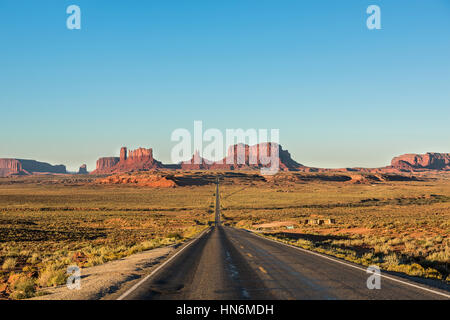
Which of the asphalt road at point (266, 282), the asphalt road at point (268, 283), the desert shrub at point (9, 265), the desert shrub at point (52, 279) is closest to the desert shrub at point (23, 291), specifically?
the desert shrub at point (52, 279)

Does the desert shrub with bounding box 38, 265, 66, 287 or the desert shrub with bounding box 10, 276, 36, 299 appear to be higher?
the desert shrub with bounding box 10, 276, 36, 299

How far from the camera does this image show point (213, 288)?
8852 millimetres

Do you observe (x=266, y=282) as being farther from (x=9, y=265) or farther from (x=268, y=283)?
(x=9, y=265)

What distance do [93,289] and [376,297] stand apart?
7272 mm

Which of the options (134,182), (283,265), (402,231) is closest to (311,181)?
(134,182)

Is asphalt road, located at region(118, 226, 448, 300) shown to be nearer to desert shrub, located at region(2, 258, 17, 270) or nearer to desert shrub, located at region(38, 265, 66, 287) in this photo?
desert shrub, located at region(38, 265, 66, 287)

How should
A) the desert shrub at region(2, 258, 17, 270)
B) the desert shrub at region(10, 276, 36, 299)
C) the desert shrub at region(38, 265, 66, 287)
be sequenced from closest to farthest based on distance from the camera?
the desert shrub at region(10, 276, 36, 299) < the desert shrub at region(38, 265, 66, 287) < the desert shrub at region(2, 258, 17, 270)

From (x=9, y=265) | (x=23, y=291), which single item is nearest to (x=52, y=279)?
(x=23, y=291)

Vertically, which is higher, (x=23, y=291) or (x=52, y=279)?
(x=23, y=291)

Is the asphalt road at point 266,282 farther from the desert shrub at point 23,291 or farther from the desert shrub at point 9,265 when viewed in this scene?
the desert shrub at point 9,265

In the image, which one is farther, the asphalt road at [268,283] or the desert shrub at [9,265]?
the desert shrub at [9,265]

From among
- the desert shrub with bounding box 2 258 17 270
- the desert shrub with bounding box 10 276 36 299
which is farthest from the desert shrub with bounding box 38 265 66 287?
the desert shrub with bounding box 2 258 17 270

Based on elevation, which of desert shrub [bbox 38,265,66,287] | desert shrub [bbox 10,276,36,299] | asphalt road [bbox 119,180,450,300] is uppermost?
asphalt road [bbox 119,180,450,300]

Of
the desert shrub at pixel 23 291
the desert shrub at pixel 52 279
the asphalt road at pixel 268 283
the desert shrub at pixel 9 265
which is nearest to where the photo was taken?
the asphalt road at pixel 268 283
